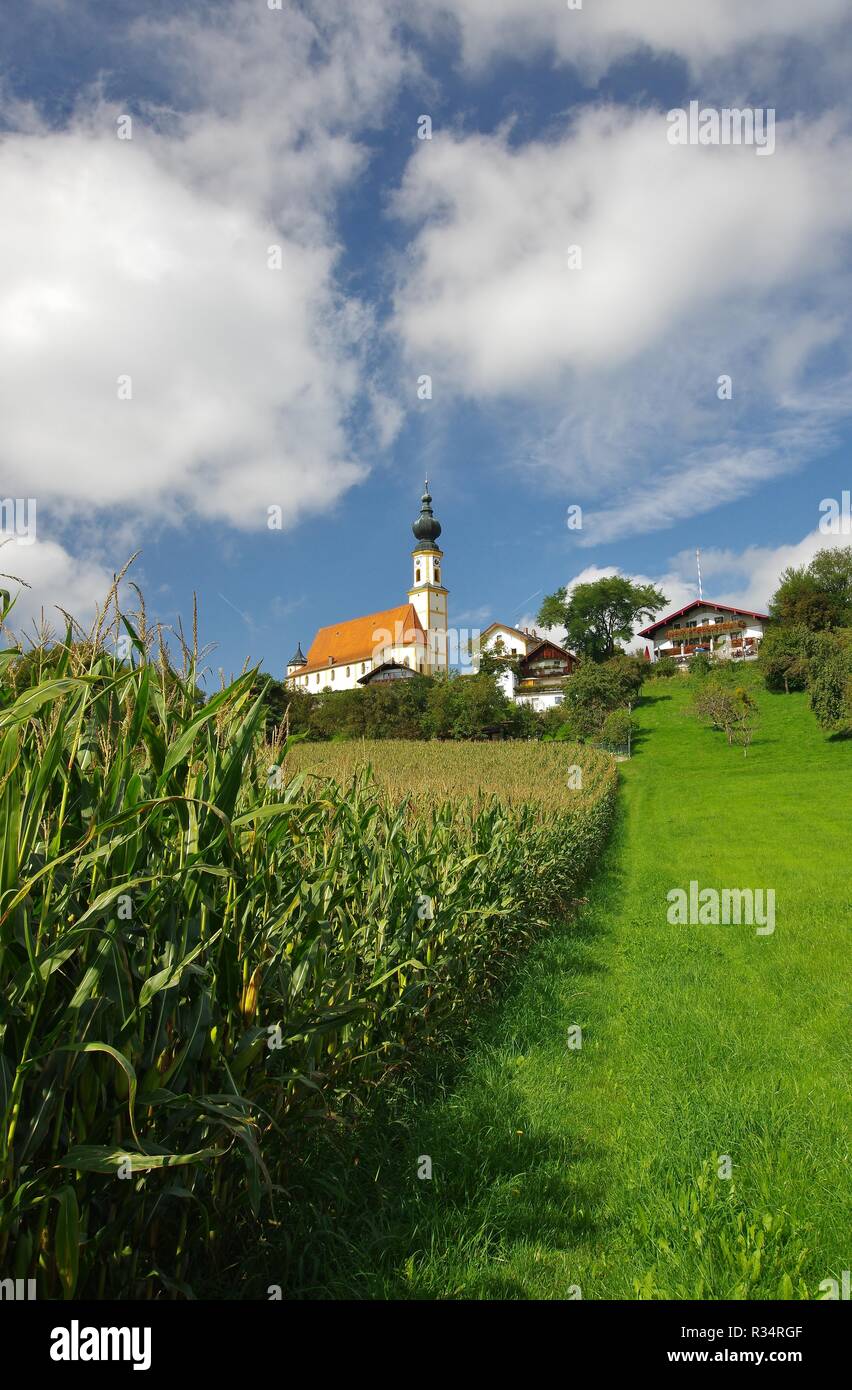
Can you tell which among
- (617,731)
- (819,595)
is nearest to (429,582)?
(819,595)

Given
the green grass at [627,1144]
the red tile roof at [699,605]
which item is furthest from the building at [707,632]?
the green grass at [627,1144]

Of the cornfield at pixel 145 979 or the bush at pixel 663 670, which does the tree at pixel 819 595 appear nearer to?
the bush at pixel 663 670

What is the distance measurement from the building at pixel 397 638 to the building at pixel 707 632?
87.0 feet

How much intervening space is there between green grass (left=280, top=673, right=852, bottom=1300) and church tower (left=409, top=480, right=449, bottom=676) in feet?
308

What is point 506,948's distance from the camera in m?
7.49

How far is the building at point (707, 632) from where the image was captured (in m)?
72.1

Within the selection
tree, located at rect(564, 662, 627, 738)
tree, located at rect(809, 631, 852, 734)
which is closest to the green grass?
tree, located at rect(809, 631, 852, 734)

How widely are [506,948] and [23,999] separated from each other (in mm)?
6065

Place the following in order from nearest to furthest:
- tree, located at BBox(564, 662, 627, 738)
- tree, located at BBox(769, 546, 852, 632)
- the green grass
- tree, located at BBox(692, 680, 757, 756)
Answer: the green grass < tree, located at BBox(692, 680, 757, 756) < tree, located at BBox(564, 662, 627, 738) < tree, located at BBox(769, 546, 852, 632)

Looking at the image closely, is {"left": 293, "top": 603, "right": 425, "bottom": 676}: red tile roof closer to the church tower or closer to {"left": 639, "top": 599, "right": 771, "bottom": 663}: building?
the church tower

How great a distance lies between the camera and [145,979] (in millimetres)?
2283

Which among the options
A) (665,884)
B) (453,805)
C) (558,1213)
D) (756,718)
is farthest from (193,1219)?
(756,718)

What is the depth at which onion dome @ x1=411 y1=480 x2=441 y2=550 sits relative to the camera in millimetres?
109000

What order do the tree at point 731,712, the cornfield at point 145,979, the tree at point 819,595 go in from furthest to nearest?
1. the tree at point 819,595
2. the tree at point 731,712
3. the cornfield at point 145,979
